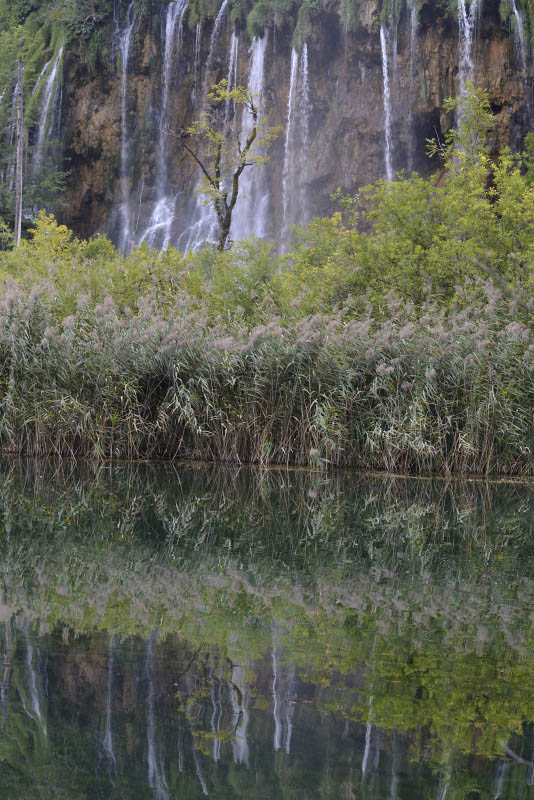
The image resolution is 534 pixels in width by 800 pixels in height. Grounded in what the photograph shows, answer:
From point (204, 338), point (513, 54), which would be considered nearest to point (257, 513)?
point (204, 338)

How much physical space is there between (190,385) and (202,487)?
2392mm

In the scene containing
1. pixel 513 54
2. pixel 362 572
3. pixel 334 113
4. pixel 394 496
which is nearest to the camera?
pixel 362 572

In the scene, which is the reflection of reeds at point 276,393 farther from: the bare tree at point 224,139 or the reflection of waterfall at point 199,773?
the bare tree at point 224,139

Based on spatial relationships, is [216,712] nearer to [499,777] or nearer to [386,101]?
[499,777]

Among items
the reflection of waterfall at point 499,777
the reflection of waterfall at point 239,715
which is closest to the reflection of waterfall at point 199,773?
the reflection of waterfall at point 239,715

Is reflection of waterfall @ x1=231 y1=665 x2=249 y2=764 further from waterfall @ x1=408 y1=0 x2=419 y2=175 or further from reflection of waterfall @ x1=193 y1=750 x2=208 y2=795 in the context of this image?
waterfall @ x1=408 y1=0 x2=419 y2=175

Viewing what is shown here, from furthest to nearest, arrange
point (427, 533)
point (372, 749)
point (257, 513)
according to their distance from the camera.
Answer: point (257, 513) < point (427, 533) < point (372, 749)

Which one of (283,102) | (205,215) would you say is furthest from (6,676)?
(283,102)

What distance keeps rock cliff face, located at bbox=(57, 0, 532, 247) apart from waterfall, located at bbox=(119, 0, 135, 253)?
0.06 meters

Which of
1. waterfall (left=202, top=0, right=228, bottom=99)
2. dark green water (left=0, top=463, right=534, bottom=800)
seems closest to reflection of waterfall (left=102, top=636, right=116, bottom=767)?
dark green water (left=0, top=463, right=534, bottom=800)

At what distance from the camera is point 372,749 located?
2.49 m

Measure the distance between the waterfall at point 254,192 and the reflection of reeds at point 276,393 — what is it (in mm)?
20001

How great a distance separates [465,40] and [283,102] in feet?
22.9

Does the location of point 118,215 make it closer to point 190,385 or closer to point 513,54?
point 513,54
